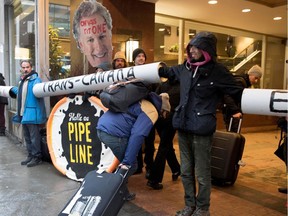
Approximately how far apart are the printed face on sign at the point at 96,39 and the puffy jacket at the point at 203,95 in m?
2.58

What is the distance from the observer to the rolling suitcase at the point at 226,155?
380cm

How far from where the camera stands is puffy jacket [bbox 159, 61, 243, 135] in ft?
9.06

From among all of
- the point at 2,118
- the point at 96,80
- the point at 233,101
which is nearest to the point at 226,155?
the point at 233,101

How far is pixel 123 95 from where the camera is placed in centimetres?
Answer: 287

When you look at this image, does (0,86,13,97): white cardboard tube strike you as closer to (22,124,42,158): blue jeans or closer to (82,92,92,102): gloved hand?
(22,124,42,158): blue jeans

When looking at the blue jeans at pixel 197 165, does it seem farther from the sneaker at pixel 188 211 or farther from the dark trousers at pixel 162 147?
the dark trousers at pixel 162 147

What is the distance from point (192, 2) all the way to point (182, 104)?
407 centimetres

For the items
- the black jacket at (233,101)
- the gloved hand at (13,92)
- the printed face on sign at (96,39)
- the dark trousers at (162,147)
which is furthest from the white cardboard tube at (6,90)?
the black jacket at (233,101)

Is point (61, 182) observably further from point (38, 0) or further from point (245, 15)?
point (245, 15)

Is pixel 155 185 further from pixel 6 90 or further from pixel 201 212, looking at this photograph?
pixel 6 90

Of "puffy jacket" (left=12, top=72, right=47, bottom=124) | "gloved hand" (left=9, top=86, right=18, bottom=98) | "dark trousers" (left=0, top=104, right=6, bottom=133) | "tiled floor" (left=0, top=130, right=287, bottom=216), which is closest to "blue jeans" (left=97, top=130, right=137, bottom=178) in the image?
"tiled floor" (left=0, top=130, right=287, bottom=216)

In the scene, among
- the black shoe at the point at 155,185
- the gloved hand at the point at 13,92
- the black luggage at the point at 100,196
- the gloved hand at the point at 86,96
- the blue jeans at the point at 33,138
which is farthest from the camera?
the gloved hand at the point at 13,92

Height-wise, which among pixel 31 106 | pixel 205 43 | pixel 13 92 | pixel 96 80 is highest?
pixel 205 43

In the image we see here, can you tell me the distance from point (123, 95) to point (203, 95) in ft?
2.22
